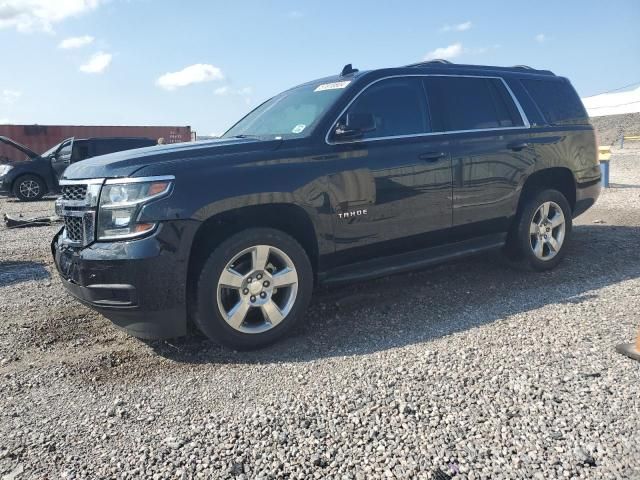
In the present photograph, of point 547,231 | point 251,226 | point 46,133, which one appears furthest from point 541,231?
point 46,133

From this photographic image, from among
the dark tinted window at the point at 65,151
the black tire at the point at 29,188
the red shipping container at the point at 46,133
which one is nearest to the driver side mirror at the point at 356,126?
the dark tinted window at the point at 65,151

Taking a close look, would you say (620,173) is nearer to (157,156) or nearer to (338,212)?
(338,212)

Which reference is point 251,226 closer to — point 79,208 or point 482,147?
point 79,208

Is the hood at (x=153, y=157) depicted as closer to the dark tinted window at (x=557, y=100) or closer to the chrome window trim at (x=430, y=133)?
the chrome window trim at (x=430, y=133)

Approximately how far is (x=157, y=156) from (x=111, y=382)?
4.80 ft

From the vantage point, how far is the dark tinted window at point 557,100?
534 cm

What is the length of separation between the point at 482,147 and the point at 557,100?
149 cm

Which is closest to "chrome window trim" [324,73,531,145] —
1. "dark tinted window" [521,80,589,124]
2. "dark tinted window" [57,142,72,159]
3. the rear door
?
the rear door

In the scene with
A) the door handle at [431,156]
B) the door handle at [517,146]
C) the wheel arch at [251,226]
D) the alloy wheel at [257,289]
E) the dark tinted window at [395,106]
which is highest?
the dark tinted window at [395,106]

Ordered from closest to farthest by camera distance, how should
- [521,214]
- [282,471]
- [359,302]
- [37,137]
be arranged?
[282,471] → [359,302] → [521,214] → [37,137]

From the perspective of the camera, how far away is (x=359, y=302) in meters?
4.60

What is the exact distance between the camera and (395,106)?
4.35 m

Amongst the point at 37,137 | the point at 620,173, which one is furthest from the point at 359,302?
the point at 37,137

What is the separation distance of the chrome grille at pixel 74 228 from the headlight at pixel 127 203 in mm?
291
